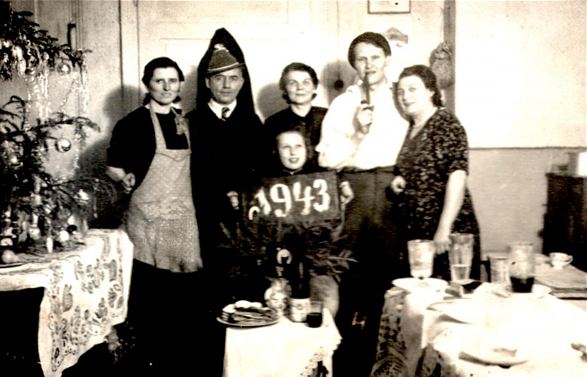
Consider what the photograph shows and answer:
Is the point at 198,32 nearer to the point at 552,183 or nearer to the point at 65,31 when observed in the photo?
the point at 65,31

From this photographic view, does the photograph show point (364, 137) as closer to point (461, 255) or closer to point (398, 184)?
point (398, 184)

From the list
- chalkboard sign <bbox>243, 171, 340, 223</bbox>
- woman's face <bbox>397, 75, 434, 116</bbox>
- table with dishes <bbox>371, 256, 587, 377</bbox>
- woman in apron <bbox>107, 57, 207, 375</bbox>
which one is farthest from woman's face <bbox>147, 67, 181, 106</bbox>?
table with dishes <bbox>371, 256, 587, 377</bbox>

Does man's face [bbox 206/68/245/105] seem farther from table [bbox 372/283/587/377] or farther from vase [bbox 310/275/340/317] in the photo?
table [bbox 372/283/587/377]

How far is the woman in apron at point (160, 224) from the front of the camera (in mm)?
2809

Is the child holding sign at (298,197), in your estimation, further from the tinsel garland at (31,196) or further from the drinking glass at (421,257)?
the drinking glass at (421,257)

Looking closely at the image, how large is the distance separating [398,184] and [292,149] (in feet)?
1.61

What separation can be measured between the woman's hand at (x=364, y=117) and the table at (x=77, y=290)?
113 centimetres

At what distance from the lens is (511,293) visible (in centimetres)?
137

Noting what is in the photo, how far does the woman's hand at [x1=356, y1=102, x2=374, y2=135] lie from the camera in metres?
2.81

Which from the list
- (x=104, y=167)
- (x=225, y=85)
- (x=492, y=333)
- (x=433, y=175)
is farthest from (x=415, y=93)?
(x=492, y=333)

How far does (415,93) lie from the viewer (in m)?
2.70

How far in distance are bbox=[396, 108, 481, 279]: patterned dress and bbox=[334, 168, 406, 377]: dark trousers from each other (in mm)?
93

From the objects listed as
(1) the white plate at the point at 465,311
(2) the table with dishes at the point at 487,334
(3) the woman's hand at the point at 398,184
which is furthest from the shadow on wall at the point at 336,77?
(1) the white plate at the point at 465,311

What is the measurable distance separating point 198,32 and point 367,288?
151 cm
